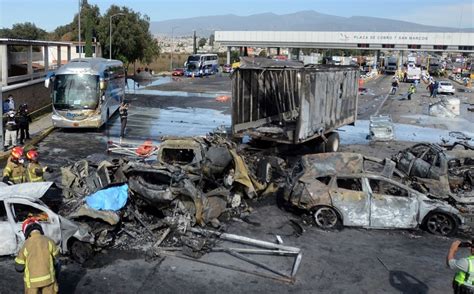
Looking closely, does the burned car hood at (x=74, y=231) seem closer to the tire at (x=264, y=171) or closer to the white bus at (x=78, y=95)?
the tire at (x=264, y=171)

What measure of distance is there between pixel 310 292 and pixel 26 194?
5343mm

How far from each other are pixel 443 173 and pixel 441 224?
1867 mm

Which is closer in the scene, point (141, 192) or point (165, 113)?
point (141, 192)

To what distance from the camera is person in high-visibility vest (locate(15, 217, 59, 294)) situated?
6387mm

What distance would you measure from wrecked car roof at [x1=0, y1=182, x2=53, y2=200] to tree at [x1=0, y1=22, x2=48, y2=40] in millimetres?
95628

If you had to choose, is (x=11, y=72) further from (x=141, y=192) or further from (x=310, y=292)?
(x=310, y=292)

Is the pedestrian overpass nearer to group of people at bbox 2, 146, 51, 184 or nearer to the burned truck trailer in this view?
the burned truck trailer

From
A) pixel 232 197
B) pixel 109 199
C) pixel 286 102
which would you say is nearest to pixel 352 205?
pixel 232 197

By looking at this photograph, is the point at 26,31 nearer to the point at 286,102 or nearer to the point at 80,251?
the point at 286,102

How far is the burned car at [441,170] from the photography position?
1200 centimetres

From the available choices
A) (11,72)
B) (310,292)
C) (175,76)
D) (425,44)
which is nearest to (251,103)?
(310,292)

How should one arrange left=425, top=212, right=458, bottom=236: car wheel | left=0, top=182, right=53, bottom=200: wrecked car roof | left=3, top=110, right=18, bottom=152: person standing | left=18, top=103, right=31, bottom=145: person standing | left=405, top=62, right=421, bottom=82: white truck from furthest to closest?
left=405, top=62, right=421, bottom=82: white truck → left=18, top=103, right=31, bottom=145: person standing → left=3, top=110, right=18, bottom=152: person standing → left=425, top=212, right=458, bottom=236: car wheel → left=0, top=182, right=53, bottom=200: wrecked car roof

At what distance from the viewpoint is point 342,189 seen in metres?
11.1

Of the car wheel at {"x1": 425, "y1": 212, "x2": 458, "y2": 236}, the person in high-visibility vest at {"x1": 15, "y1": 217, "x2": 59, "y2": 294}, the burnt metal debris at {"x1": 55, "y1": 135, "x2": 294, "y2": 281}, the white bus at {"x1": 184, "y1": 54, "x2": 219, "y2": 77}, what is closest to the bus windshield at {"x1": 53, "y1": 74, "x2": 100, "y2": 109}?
the burnt metal debris at {"x1": 55, "y1": 135, "x2": 294, "y2": 281}
